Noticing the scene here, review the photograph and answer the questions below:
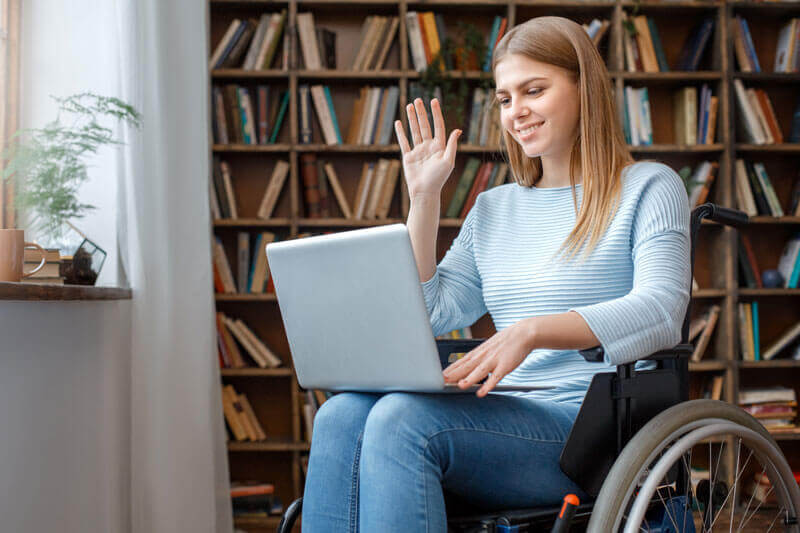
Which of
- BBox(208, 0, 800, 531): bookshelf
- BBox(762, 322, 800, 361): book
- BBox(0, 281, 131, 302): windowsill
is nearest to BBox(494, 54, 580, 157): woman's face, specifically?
BBox(0, 281, 131, 302): windowsill

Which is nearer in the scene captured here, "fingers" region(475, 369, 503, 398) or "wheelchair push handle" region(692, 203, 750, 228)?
"fingers" region(475, 369, 503, 398)

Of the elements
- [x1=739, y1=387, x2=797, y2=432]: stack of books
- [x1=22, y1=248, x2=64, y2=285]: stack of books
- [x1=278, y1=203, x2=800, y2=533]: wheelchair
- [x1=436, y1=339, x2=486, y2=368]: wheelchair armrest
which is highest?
[x1=22, y1=248, x2=64, y2=285]: stack of books

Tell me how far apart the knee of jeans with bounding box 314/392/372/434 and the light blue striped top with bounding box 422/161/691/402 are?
0.30 meters

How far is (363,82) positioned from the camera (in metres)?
3.27

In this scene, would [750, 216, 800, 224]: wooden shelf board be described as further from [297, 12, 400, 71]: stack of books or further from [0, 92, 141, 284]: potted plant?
[0, 92, 141, 284]: potted plant

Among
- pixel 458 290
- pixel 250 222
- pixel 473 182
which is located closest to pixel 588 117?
pixel 458 290

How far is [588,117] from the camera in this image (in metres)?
1.38

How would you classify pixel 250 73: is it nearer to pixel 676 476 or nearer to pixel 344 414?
pixel 344 414

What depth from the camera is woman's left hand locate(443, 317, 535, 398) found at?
105 centimetres

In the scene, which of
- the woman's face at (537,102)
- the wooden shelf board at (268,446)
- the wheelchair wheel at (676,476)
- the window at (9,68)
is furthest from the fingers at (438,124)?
the wooden shelf board at (268,446)

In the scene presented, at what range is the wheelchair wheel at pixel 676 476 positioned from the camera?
1.03 m

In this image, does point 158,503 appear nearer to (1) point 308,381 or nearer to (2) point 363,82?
(1) point 308,381

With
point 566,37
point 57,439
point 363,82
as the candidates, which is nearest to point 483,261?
point 566,37

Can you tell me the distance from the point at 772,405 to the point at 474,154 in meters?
1.58
